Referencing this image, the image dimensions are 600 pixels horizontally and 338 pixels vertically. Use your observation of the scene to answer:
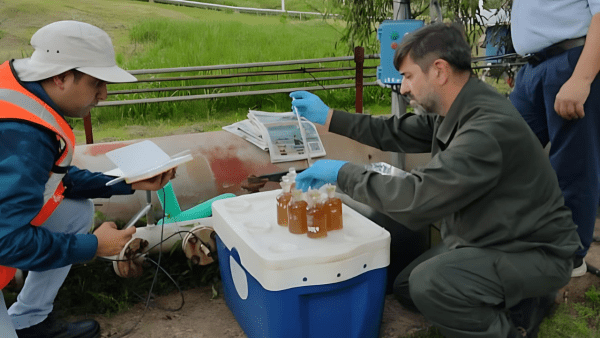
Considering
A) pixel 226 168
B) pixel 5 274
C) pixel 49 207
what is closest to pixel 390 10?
pixel 226 168

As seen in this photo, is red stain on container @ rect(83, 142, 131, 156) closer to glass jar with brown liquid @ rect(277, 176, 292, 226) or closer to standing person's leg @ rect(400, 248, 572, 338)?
glass jar with brown liquid @ rect(277, 176, 292, 226)

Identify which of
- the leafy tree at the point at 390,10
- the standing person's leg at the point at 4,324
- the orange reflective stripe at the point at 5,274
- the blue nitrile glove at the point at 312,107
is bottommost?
the standing person's leg at the point at 4,324

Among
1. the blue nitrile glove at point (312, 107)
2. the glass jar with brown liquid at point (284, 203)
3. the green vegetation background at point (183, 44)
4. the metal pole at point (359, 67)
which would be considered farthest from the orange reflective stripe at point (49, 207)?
the green vegetation background at point (183, 44)

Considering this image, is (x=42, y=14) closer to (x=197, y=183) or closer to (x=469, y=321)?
(x=197, y=183)

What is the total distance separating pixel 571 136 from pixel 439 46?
0.91 metres

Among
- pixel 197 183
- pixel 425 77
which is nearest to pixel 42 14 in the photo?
pixel 197 183

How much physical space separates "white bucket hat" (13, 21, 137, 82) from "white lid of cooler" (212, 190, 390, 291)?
712 millimetres

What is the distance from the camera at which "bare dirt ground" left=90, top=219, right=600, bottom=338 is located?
7.67 ft

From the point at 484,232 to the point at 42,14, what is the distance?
28.2 ft

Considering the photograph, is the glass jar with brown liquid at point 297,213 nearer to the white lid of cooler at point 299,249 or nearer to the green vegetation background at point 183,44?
the white lid of cooler at point 299,249

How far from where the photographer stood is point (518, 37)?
98.5 inches

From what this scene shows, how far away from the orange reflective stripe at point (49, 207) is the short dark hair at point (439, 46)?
132 cm

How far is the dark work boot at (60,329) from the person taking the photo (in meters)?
2.13

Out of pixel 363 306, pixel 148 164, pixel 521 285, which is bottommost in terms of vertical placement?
pixel 363 306
